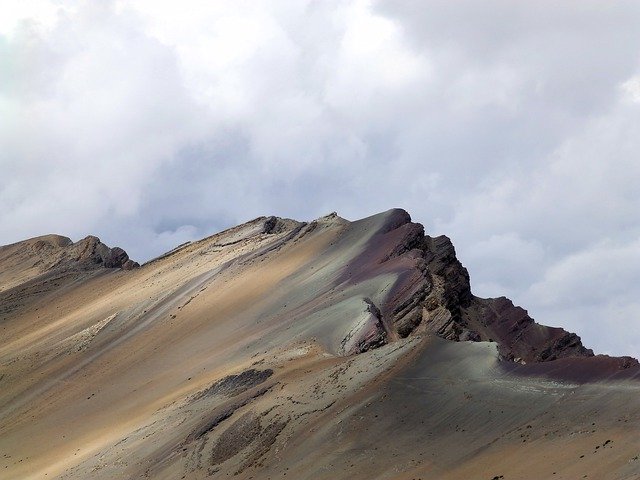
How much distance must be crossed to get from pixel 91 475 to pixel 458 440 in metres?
24.5

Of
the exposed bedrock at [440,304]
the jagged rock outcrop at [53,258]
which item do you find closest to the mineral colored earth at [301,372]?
the exposed bedrock at [440,304]

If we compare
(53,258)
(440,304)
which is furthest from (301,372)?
(53,258)

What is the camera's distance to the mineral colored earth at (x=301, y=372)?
1700 inches

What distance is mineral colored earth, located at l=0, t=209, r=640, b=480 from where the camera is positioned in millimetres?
43188

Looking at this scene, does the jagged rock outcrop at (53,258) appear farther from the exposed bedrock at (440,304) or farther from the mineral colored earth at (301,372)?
the exposed bedrock at (440,304)

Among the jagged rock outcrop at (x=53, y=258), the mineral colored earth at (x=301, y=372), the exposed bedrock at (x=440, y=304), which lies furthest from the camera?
the jagged rock outcrop at (x=53, y=258)

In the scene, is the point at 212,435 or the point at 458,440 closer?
the point at 458,440

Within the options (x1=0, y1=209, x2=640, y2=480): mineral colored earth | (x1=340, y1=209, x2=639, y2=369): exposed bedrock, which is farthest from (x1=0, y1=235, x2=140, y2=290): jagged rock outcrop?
(x1=340, y1=209, x2=639, y2=369): exposed bedrock

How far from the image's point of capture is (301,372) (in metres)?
58.0

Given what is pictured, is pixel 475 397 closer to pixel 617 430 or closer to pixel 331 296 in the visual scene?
pixel 617 430

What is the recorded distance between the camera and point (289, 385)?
5594cm

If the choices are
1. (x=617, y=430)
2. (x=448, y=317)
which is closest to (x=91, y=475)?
(x=448, y=317)

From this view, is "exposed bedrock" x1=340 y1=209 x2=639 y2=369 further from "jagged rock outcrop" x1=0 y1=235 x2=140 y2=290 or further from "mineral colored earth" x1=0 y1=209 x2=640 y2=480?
"jagged rock outcrop" x1=0 y1=235 x2=140 y2=290

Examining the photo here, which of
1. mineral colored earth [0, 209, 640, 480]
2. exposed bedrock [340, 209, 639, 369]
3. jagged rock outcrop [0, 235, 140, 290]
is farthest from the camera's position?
jagged rock outcrop [0, 235, 140, 290]
